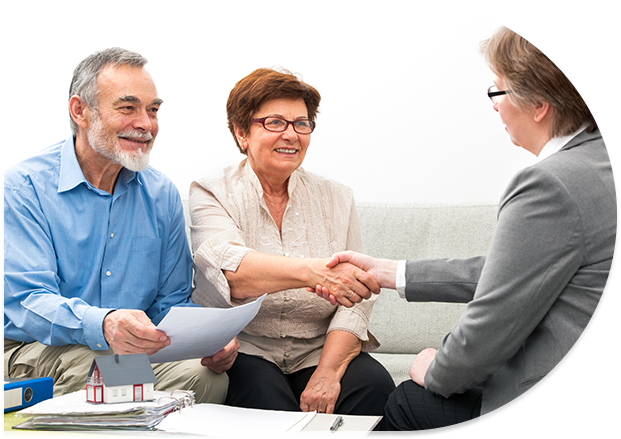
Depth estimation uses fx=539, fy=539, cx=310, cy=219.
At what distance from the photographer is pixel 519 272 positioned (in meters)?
1.01

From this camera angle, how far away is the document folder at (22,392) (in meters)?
1.16

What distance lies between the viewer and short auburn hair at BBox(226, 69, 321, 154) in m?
1.85

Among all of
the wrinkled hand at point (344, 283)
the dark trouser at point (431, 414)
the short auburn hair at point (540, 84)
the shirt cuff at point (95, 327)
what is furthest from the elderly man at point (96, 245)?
the short auburn hair at point (540, 84)

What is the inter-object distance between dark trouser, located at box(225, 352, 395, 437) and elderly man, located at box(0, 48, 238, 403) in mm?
65

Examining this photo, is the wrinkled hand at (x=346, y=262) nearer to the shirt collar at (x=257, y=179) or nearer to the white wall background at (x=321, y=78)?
the shirt collar at (x=257, y=179)

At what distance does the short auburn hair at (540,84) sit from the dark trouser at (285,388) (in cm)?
90

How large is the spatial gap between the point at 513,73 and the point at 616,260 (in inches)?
17.4

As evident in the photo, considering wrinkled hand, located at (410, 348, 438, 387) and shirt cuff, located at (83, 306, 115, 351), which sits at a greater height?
shirt cuff, located at (83, 306, 115, 351)

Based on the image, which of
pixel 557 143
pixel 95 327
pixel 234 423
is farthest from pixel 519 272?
pixel 95 327

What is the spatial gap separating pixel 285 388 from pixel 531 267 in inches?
35.4

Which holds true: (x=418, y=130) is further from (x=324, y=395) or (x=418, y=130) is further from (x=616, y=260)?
(x=616, y=260)

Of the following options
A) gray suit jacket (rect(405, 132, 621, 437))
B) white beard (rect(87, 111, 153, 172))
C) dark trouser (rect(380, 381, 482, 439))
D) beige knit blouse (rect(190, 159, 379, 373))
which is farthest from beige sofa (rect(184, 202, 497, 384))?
gray suit jacket (rect(405, 132, 621, 437))

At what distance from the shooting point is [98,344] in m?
1.40

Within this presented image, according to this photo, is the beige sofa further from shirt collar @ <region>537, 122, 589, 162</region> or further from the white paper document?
shirt collar @ <region>537, 122, 589, 162</region>
